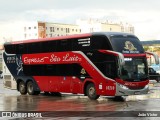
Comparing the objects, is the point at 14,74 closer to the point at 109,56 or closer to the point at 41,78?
the point at 41,78

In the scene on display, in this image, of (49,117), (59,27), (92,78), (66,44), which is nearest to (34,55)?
(66,44)

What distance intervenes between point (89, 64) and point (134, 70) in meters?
2.54

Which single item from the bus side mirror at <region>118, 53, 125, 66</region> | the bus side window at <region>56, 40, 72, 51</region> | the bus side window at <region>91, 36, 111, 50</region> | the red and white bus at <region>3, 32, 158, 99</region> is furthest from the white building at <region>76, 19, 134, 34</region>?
the bus side mirror at <region>118, 53, 125, 66</region>

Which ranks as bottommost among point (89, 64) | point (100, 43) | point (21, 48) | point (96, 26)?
point (89, 64)

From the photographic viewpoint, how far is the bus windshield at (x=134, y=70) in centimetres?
2003

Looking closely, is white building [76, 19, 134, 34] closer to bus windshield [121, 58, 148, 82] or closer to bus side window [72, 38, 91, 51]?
bus side window [72, 38, 91, 51]

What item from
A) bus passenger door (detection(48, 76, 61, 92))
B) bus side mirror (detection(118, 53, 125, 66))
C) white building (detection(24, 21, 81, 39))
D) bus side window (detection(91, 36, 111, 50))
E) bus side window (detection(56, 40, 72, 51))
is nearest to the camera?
bus side mirror (detection(118, 53, 125, 66))

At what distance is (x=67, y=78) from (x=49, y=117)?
9162 millimetres

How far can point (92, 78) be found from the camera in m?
21.2

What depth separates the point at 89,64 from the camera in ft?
69.7

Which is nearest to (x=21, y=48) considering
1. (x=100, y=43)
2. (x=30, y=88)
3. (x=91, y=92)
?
(x=30, y=88)

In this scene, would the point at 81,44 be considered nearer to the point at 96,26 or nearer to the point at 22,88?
the point at 22,88

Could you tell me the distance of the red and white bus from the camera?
65.9 ft

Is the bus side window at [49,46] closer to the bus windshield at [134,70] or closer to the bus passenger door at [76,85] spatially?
the bus passenger door at [76,85]
